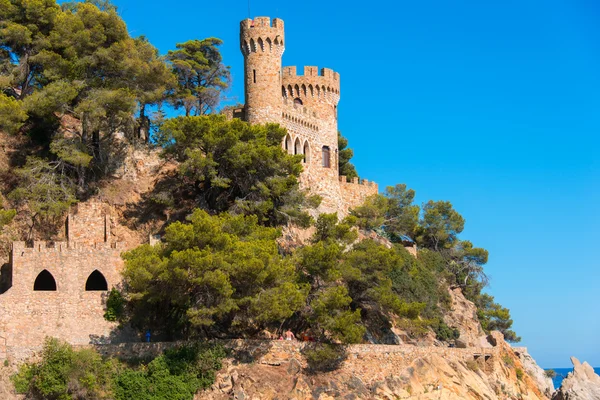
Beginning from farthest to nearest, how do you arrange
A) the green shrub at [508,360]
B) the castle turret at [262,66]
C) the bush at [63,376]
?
the green shrub at [508,360]
the castle turret at [262,66]
the bush at [63,376]

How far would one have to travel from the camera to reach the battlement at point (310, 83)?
53.8m

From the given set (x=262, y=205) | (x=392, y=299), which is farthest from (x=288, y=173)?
(x=392, y=299)

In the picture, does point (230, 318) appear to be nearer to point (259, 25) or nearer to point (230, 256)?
point (230, 256)

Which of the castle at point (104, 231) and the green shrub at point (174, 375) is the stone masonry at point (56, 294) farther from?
the green shrub at point (174, 375)

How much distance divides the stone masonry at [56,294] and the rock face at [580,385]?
29.9m

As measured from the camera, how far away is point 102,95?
145ft

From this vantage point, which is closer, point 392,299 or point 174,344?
point 174,344

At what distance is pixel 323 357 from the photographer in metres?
36.8

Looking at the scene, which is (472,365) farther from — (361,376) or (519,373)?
(361,376)

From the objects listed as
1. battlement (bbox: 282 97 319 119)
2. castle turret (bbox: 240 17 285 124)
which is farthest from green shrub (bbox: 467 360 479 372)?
battlement (bbox: 282 97 319 119)

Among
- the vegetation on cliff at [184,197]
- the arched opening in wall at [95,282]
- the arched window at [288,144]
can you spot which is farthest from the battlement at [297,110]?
the arched opening in wall at [95,282]

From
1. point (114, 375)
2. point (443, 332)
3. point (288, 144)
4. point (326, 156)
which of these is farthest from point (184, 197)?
point (443, 332)

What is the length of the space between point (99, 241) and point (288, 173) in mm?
10023

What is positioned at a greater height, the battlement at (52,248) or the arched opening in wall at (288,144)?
the arched opening in wall at (288,144)
